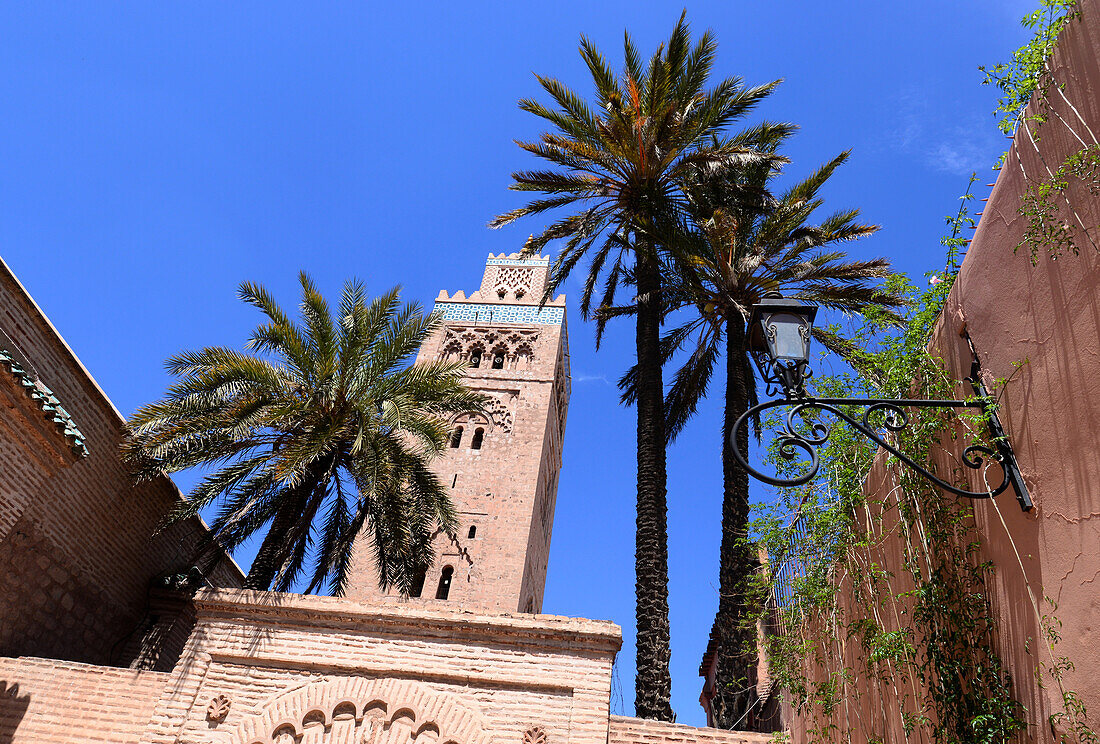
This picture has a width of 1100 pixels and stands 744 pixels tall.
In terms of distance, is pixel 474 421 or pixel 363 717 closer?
pixel 363 717

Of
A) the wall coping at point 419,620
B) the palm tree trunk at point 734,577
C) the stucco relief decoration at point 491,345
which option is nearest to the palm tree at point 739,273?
the palm tree trunk at point 734,577

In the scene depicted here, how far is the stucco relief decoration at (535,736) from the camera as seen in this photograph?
267 inches

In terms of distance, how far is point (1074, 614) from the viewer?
10.4 ft

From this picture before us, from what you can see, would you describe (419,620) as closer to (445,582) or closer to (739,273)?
(739,273)

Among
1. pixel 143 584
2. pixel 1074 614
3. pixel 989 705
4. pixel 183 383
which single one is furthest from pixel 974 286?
pixel 143 584

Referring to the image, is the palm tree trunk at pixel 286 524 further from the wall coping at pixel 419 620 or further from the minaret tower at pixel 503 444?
the minaret tower at pixel 503 444

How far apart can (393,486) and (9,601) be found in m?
4.03

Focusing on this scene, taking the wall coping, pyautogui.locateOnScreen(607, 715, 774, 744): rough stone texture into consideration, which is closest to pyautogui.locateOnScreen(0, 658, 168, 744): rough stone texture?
the wall coping

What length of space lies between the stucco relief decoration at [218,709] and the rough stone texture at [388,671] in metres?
0.03

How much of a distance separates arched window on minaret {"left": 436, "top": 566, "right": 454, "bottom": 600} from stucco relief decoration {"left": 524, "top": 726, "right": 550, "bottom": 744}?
11.1 meters

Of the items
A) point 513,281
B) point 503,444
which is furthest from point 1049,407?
point 513,281

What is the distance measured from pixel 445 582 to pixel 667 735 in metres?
11.6

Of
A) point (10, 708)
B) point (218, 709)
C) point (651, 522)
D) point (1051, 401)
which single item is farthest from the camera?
point (651, 522)

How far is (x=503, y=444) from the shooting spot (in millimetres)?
20125
